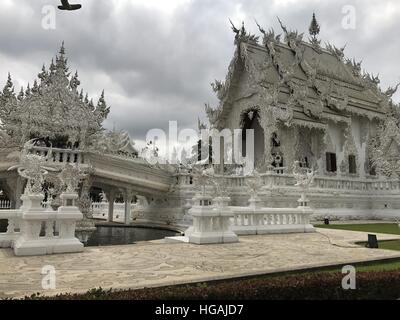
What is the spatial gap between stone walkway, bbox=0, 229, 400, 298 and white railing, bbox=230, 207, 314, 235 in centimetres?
173

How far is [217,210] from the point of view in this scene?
29.7 ft

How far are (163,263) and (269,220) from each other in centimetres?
619

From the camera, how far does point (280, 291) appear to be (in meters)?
4.09

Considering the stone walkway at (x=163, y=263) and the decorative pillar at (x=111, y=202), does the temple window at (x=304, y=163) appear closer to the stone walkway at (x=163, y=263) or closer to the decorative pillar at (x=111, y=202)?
the decorative pillar at (x=111, y=202)

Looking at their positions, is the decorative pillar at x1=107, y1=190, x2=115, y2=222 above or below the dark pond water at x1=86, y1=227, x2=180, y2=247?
above

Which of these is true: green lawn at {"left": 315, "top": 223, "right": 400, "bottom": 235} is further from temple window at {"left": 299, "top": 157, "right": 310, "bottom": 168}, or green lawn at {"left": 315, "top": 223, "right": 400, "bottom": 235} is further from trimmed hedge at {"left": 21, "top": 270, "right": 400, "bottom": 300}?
trimmed hedge at {"left": 21, "top": 270, "right": 400, "bottom": 300}

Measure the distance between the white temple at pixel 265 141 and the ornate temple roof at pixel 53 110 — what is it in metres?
0.05

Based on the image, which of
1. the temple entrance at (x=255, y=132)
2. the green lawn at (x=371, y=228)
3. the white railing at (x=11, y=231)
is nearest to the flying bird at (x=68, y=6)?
the white railing at (x=11, y=231)

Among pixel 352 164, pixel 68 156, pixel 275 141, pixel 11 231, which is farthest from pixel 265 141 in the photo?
pixel 11 231

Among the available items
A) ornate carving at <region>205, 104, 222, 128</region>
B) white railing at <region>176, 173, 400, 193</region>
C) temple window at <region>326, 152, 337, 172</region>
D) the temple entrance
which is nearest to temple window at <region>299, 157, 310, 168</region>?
temple window at <region>326, 152, 337, 172</region>

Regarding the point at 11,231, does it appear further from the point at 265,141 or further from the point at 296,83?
the point at 296,83

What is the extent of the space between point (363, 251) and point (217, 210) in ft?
10.5

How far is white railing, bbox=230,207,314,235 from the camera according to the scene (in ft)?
35.4
